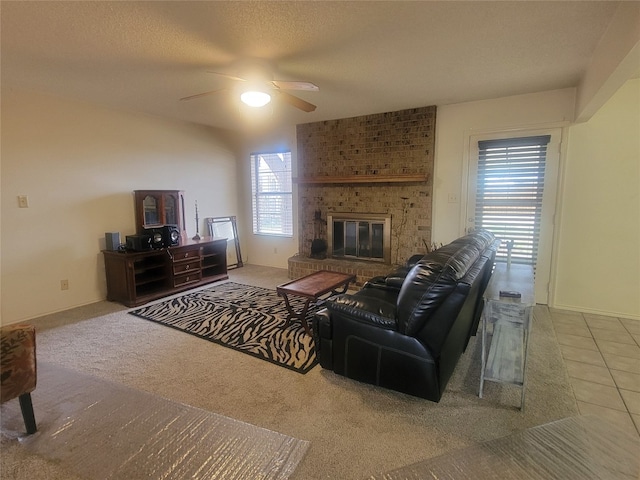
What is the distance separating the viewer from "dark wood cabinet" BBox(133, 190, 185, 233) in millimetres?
4352

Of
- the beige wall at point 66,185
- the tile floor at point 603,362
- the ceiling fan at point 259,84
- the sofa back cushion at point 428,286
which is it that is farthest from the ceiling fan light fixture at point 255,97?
the tile floor at point 603,362

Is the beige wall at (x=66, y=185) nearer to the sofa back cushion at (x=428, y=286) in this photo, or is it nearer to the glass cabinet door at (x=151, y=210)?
the glass cabinet door at (x=151, y=210)

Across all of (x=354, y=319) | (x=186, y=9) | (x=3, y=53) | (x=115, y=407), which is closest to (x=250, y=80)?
(x=186, y=9)

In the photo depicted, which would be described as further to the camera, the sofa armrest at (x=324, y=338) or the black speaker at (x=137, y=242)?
the black speaker at (x=137, y=242)

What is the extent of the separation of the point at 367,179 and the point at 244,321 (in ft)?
8.35

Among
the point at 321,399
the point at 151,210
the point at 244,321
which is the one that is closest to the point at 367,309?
the point at 321,399

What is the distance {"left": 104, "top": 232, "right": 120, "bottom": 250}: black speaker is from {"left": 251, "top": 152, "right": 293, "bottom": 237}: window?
7.86 feet

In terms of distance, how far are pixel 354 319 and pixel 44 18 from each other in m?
2.73

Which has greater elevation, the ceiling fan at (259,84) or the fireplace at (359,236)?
the ceiling fan at (259,84)

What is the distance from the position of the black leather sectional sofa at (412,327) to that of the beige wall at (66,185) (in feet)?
10.6

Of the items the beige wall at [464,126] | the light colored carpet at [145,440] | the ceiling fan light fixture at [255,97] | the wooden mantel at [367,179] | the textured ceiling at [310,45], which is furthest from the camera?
the wooden mantel at [367,179]

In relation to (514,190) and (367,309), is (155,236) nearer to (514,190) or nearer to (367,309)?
(367,309)

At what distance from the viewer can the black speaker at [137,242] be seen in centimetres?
389

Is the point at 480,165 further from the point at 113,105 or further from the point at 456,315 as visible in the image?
the point at 113,105
